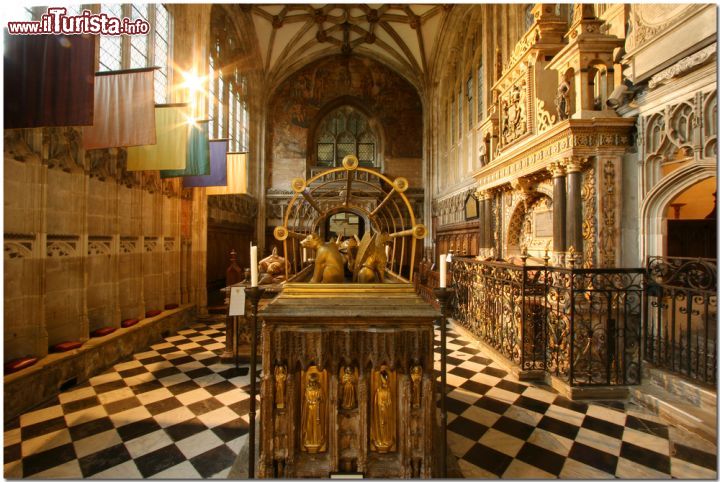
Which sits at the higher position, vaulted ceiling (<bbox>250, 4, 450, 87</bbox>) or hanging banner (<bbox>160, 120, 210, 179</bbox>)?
vaulted ceiling (<bbox>250, 4, 450, 87</bbox>)

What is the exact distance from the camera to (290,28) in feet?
45.3

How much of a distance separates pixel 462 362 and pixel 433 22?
548 inches

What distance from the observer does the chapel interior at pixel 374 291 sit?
7.60 ft

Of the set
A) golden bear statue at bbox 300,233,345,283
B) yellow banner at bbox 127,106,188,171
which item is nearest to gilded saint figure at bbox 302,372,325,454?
golden bear statue at bbox 300,233,345,283

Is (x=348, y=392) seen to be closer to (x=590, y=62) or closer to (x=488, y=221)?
(x=590, y=62)

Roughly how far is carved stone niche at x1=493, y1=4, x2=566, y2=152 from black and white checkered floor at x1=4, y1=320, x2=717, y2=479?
4199 mm

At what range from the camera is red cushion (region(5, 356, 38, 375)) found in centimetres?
332

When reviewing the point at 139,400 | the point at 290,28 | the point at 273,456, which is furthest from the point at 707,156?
the point at 290,28

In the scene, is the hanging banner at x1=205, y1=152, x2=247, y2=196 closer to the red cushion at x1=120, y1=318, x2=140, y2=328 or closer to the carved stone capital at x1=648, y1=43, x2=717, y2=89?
the red cushion at x1=120, y1=318, x2=140, y2=328

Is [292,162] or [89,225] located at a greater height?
[292,162]

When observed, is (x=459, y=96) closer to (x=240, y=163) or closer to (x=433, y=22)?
(x=433, y=22)

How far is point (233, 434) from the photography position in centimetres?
292

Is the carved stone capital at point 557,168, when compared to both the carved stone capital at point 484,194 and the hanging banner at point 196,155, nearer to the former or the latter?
the carved stone capital at point 484,194

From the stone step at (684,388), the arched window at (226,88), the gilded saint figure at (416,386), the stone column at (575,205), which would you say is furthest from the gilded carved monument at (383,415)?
the arched window at (226,88)
